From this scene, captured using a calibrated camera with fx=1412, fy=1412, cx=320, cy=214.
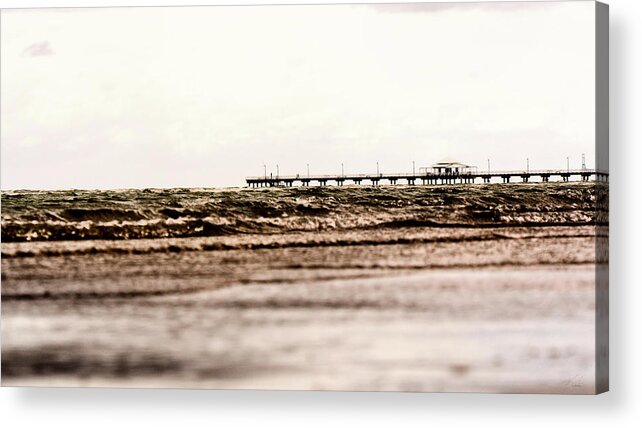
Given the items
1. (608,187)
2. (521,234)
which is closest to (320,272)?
(521,234)

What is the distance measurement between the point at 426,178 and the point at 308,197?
2.90 ft

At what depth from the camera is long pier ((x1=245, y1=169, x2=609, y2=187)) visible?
395 inches

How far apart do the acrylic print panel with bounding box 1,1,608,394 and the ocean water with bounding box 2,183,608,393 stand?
0.6 inches

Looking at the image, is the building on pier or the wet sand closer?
the wet sand

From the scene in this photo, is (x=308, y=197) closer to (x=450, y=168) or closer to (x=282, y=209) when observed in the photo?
(x=282, y=209)

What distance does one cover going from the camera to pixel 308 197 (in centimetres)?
1038

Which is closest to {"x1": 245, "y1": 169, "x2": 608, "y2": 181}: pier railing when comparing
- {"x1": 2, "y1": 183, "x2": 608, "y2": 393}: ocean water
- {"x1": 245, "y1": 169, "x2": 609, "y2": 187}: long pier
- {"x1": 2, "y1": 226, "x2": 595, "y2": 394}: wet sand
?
{"x1": 245, "y1": 169, "x2": 609, "y2": 187}: long pier

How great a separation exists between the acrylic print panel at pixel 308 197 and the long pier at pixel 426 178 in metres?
0.01

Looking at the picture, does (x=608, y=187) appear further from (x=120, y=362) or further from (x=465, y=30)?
(x=120, y=362)

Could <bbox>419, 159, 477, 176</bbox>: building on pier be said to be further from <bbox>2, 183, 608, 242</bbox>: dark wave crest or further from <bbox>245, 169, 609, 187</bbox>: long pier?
<bbox>2, 183, 608, 242</bbox>: dark wave crest

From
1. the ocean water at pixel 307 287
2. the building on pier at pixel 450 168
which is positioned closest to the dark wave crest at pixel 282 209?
the ocean water at pixel 307 287

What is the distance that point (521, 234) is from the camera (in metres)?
10.2

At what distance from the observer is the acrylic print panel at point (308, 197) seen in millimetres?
10023

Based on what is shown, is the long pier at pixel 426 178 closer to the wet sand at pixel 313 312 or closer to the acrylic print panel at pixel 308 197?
the acrylic print panel at pixel 308 197
